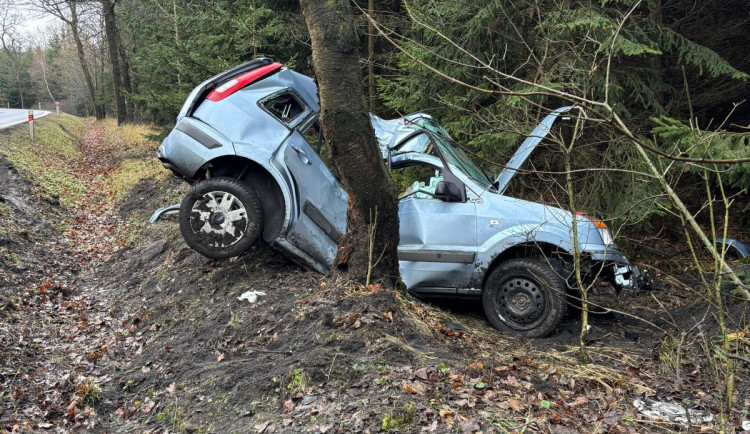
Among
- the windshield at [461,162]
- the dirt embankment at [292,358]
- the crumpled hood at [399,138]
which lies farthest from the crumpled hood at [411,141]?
the dirt embankment at [292,358]

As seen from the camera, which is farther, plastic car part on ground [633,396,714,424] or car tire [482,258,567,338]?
car tire [482,258,567,338]

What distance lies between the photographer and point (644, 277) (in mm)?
6273

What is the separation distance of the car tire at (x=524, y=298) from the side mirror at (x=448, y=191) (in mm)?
897

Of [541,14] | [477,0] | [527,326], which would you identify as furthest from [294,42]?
[527,326]

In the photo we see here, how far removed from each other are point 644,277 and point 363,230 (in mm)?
3138

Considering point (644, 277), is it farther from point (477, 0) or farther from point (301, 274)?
point (477, 0)

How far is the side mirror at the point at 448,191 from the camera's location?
6.26 meters

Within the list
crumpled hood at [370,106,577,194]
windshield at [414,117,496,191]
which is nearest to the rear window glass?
crumpled hood at [370,106,577,194]

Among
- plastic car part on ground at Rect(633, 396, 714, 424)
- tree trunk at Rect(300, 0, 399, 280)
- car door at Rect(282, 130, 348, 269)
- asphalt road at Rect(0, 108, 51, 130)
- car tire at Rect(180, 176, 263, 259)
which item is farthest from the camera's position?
asphalt road at Rect(0, 108, 51, 130)

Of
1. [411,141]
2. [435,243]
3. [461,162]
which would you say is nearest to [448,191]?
[435,243]

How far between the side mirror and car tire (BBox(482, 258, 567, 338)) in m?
0.90

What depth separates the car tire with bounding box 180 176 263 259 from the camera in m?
6.41

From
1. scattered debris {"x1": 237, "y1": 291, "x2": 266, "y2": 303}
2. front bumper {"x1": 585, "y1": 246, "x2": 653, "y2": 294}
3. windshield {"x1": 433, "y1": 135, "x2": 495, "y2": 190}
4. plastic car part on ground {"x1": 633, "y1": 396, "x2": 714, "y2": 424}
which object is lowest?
plastic car part on ground {"x1": 633, "y1": 396, "x2": 714, "y2": 424}

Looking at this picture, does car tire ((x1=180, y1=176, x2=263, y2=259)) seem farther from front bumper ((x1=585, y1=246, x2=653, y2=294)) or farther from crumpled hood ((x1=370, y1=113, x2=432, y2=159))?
front bumper ((x1=585, y1=246, x2=653, y2=294))
